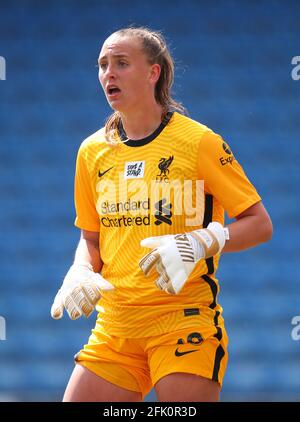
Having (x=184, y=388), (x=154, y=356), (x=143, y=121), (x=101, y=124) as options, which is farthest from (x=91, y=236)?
(x=101, y=124)

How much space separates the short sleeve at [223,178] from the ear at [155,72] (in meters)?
0.32

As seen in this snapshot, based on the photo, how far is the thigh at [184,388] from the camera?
8.65 feet

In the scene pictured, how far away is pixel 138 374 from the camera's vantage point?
2.84m

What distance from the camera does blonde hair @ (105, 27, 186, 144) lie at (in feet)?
9.77

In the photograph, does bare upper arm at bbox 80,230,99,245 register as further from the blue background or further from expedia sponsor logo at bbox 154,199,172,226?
the blue background

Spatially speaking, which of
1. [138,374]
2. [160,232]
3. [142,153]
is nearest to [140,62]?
[142,153]

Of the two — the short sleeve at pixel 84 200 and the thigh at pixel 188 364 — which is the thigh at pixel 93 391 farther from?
the short sleeve at pixel 84 200

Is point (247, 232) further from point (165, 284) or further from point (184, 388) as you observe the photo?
point (184, 388)

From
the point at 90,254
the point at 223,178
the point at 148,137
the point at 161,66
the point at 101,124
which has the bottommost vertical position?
the point at 90,254

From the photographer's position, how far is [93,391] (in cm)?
279

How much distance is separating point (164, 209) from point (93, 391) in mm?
606

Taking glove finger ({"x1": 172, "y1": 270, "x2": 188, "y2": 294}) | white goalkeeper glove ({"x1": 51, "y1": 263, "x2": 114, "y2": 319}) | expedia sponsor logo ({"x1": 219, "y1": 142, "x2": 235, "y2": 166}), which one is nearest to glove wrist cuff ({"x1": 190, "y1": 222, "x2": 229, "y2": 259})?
glove finger ({"x1": 172, "y1": 270, "x2": 188, "y2": 294})

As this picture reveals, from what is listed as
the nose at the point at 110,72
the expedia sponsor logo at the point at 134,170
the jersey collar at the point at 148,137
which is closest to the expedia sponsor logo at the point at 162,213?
the expedia sponsor logo at the point at 134,170

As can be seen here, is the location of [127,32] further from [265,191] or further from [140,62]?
[265,191]
